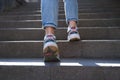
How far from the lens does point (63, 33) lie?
293 cm

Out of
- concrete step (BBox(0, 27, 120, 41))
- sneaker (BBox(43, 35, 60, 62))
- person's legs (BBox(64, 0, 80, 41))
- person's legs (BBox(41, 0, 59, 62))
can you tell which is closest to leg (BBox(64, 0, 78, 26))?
person's legs (BBox(64, 0, 80, 41))

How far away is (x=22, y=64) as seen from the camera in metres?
2.11

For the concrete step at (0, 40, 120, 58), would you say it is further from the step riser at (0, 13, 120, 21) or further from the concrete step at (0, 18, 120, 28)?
the step riser at (0, 13, 120, 21)

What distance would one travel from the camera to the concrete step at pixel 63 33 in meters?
2.91
